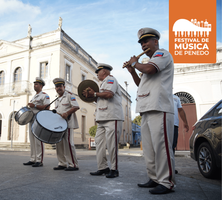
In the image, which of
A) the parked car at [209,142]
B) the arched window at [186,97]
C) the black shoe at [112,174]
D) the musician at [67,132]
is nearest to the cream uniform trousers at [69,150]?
the musician at [67,132]

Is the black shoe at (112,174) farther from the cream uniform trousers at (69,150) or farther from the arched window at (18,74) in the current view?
the arched window at (18,74)

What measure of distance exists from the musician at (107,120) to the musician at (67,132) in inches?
30.2

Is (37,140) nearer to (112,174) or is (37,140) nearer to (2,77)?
(112,174)

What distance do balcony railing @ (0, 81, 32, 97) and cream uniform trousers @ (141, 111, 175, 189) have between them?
1986 centimetres

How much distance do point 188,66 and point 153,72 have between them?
37.2 ft

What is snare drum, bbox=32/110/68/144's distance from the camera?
3.98 meters

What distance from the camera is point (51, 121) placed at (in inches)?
163

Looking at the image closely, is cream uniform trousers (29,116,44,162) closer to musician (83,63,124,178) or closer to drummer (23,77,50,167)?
drummer (23,77,50,167)

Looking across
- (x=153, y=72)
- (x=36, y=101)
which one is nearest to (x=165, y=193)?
(x=153, y=72)

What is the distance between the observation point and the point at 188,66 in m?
13.0

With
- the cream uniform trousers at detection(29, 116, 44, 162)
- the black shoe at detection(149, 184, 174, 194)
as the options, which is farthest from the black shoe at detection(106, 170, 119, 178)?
the cream uniform trousers at detection(29, 116, 44, 162)

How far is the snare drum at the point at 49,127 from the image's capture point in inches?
157

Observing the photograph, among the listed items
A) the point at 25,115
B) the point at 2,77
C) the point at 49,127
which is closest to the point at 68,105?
the point at 49,127

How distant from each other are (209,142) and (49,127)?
2.84 m
